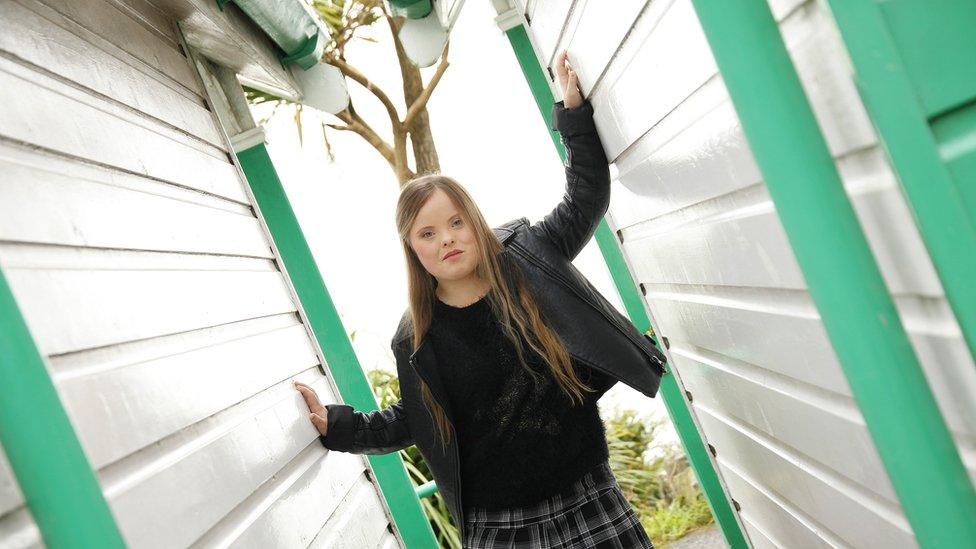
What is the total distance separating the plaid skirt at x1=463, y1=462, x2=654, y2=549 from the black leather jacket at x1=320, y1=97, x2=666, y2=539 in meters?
0.16

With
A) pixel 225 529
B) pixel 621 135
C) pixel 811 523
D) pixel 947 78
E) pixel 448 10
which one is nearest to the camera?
pixel 947 78

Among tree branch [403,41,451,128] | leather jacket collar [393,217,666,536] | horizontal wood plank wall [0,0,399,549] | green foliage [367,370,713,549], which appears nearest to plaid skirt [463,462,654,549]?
leather jacket collar [393,217,666,536]

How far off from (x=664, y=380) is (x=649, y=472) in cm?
309

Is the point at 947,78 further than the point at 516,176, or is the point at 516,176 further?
the point at 516,176

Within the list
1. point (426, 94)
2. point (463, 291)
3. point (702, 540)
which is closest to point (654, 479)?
point (702, 540)

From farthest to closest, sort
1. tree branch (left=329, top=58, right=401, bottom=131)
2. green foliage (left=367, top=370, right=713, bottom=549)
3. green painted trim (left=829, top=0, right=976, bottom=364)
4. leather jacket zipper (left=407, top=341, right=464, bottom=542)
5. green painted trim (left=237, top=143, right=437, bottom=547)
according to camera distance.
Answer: tree branch (left=329, top=58, right=401, bottom=131) → green foliage (left=367, top=370, right=713, bottom=549) → green painted trim (left=237, top=143, right=437, bottom=547) → leather jacket zipper (left=407, top=341, right=464, bottom=542) → green painted trim (left=829, top=0, right=976, bottom=364)

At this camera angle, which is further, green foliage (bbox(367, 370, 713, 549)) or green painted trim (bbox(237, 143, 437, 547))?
green foliage (bbox(367, 370, 713, 549))

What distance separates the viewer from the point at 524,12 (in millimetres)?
3201

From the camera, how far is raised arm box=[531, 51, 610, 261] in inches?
102

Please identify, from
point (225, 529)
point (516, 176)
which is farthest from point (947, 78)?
point (516, 176)

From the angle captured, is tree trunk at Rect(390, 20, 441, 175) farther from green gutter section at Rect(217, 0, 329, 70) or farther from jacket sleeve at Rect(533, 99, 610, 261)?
jacket sleeve at Rect(533, 99, 610, 261)

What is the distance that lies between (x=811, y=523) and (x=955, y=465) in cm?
Answer: 112

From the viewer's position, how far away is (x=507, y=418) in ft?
8.62

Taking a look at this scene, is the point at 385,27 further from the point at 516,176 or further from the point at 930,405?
the point at 930,405
